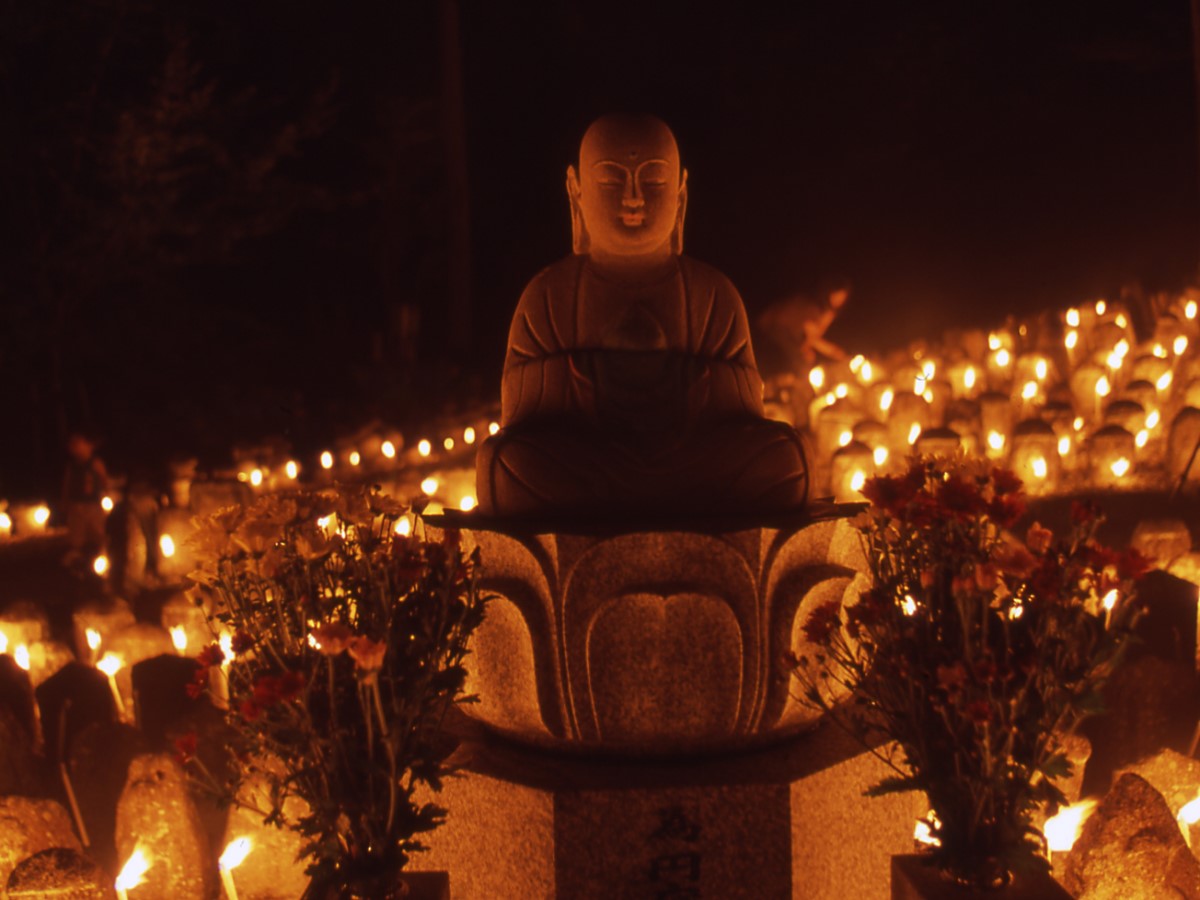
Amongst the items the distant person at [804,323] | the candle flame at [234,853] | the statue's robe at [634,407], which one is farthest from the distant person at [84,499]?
the distant person at [804,323]

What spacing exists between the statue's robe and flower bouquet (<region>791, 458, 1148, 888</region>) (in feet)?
3.02

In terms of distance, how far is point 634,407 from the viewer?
412cm

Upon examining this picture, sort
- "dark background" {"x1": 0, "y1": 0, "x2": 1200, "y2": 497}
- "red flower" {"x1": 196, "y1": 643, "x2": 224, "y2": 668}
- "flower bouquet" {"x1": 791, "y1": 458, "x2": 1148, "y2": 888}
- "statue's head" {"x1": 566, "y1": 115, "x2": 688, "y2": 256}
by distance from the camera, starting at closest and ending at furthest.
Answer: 1. "flower bouquet" {"x1": 791, "y1": 458, "x2": 1148, "y2": 888}
2. "red flower" {"x1": 196, "y1": 643, "x2": 224, "y2": 668}
3. "statue's head" {"x1": 566, "y1": 115, "x2": 688, "y2": 256}
4. "dark background" {"x1": 0, "y1": 0, "x2": 1200, "y2": 497}

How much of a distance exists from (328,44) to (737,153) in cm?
583

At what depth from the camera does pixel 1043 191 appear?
16750 mm

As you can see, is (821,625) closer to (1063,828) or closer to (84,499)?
(1063,828)

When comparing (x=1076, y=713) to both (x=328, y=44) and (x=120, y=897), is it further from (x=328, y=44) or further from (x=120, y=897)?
(x=328, y=44)

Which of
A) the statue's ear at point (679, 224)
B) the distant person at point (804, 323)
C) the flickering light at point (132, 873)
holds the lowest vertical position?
the flickering light at point (132, 873)

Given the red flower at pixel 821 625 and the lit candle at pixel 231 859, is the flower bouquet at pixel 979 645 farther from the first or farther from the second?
the lit candle at pixel 231 859

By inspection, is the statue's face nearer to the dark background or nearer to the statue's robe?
the statue's robe

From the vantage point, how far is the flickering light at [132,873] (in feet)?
11.2

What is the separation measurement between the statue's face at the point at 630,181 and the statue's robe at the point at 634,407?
0.15 meters

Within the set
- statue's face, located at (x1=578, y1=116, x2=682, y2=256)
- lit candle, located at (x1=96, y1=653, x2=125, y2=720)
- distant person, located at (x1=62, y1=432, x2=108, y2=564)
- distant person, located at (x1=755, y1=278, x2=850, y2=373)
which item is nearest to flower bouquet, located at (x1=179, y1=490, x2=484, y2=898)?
statue's face, located at (x1=578, y1=116, x2=682, y2=256)

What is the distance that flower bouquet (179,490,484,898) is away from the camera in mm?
2873
